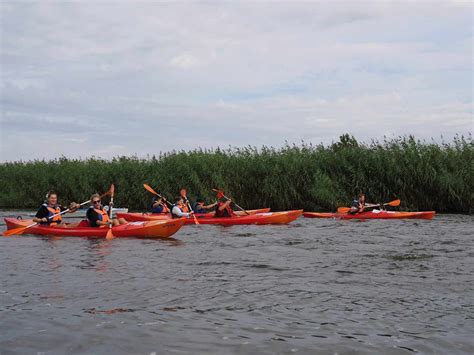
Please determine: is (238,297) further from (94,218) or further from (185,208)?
(185,208)

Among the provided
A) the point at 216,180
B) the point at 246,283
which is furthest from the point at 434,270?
the point at 216,180

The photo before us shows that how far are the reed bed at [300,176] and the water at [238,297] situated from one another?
26.7 feet

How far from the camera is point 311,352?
465cm

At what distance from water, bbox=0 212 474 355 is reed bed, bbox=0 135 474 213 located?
320 inches

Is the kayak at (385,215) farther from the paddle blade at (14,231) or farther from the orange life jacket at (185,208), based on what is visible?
the paddle blade at (14,231)

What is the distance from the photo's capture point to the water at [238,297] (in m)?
4.91

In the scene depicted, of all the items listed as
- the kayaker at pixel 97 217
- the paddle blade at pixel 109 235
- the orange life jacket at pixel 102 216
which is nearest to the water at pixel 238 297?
the paddle blade at pixel 109 235

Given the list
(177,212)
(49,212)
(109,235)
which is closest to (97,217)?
(109,235)

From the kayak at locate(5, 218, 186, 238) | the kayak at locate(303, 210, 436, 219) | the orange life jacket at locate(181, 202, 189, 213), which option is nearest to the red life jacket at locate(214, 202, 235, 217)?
the orange life jacket at locate(181, 202, 189, 213)

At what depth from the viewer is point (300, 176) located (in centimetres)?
2112

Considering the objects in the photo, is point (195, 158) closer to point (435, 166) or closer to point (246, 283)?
point (435, 166)

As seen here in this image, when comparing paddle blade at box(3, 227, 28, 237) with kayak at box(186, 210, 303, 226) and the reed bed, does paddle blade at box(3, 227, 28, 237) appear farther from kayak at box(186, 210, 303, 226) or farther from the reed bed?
the reed bed

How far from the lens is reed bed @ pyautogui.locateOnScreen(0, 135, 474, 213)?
19.4 m

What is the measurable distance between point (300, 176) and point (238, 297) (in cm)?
1485
